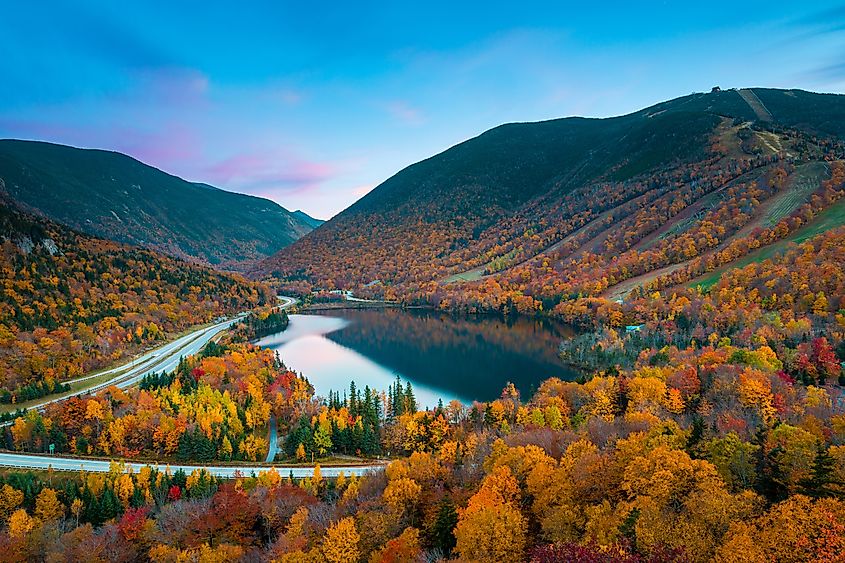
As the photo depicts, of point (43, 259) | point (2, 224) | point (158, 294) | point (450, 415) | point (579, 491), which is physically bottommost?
point (450, 415)

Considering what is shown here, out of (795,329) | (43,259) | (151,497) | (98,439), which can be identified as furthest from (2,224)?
(795,329)

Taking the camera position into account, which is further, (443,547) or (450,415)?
(450,415)

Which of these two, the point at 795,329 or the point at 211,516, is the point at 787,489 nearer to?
the point at 211,516

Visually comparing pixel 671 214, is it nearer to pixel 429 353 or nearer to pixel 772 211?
pixel 772 211

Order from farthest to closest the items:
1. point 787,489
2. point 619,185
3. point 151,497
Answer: point 619,185, point 151,497, point 787,489

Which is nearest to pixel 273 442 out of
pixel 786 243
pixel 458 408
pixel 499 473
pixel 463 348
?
pixel 458 408

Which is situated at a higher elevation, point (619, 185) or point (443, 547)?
point (619, 185)

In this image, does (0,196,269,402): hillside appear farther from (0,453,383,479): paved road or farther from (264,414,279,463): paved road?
(264,414,279,463): paved road

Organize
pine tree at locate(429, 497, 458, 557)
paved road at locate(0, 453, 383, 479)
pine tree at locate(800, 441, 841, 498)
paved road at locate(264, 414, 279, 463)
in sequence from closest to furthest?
pine tree at locate(800, 441, 841, 498) → pine tree at locate(429, 497, 458, 557) → paved road at locate(0, 453, 383, 479) → paved road at locate(264, 414, 279, 463)

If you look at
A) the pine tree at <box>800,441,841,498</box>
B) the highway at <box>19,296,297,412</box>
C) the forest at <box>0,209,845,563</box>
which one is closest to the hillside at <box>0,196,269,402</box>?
the highway at <box>19,296,297,412</box>
